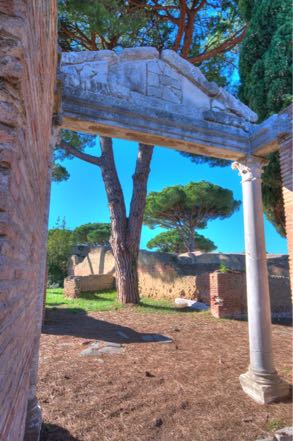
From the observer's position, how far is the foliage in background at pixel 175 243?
26539 mm

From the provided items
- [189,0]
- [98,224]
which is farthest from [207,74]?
[98,224]

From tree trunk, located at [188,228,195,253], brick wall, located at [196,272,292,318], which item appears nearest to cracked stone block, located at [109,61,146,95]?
brick wall, located at [196,272,292,318]

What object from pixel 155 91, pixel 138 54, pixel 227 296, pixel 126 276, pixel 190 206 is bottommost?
pixel 227 296

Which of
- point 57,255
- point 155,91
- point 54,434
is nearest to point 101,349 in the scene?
point 54,434

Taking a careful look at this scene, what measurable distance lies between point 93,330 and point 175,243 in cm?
2096

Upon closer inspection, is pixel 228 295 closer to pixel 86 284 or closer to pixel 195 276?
pixel 195 276

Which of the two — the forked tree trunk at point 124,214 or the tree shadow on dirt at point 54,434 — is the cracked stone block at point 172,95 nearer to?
the tree shadow on dirt at point 54,434

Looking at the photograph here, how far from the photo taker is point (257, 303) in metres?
4.37

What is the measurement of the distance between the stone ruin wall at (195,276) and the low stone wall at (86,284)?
0.50 ft

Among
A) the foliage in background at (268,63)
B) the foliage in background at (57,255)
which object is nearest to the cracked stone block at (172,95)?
the foliage in background at (268,63)

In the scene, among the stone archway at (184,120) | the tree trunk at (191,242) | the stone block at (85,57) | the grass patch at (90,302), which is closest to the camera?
the stone block at (85,57)

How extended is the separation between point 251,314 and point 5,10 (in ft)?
14.4

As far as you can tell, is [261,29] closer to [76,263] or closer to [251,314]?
[251,314]

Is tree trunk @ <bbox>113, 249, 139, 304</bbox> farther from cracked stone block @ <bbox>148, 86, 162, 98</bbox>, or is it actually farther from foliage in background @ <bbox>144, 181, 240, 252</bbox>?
foliage in background @ <bbox>144, 181, 240, 252</bbox>
